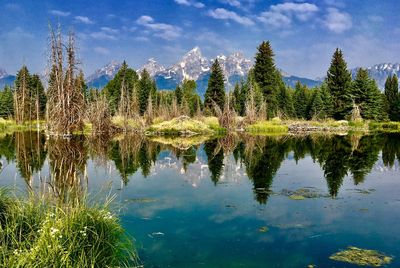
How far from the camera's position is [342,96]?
206 ft

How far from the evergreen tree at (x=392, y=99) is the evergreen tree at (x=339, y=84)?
1038cm

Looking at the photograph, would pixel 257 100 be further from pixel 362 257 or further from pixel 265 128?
pixel 362 257

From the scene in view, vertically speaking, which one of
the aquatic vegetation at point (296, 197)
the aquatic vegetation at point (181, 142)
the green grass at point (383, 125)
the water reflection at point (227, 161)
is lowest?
the aquatic vegetation at point (296, 197)

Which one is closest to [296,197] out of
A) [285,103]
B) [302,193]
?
[302,193]

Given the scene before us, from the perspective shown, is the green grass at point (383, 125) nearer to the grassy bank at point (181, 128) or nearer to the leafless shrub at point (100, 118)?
the grassy bank at point (181, 128)

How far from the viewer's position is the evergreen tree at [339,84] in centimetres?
6248

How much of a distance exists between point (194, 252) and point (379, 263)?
11.3 ft

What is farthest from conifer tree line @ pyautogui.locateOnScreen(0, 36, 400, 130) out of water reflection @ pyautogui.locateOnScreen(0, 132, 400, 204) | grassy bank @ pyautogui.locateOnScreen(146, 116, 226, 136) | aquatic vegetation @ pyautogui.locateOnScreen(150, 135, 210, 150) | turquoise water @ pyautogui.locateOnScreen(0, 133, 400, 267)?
turquoise water @ pyautogui.locateOnScreen(0, 133, 400, 267)

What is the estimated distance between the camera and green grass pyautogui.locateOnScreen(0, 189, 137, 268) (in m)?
5.18

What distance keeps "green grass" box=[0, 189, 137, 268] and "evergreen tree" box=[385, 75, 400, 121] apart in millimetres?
69529

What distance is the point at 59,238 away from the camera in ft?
18.1

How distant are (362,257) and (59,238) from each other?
5503mm

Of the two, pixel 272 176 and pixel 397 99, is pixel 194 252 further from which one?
pixel 397 99

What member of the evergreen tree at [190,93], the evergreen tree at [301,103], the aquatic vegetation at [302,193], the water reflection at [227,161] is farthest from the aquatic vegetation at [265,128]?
the aquatic vegetation at [302,193]
